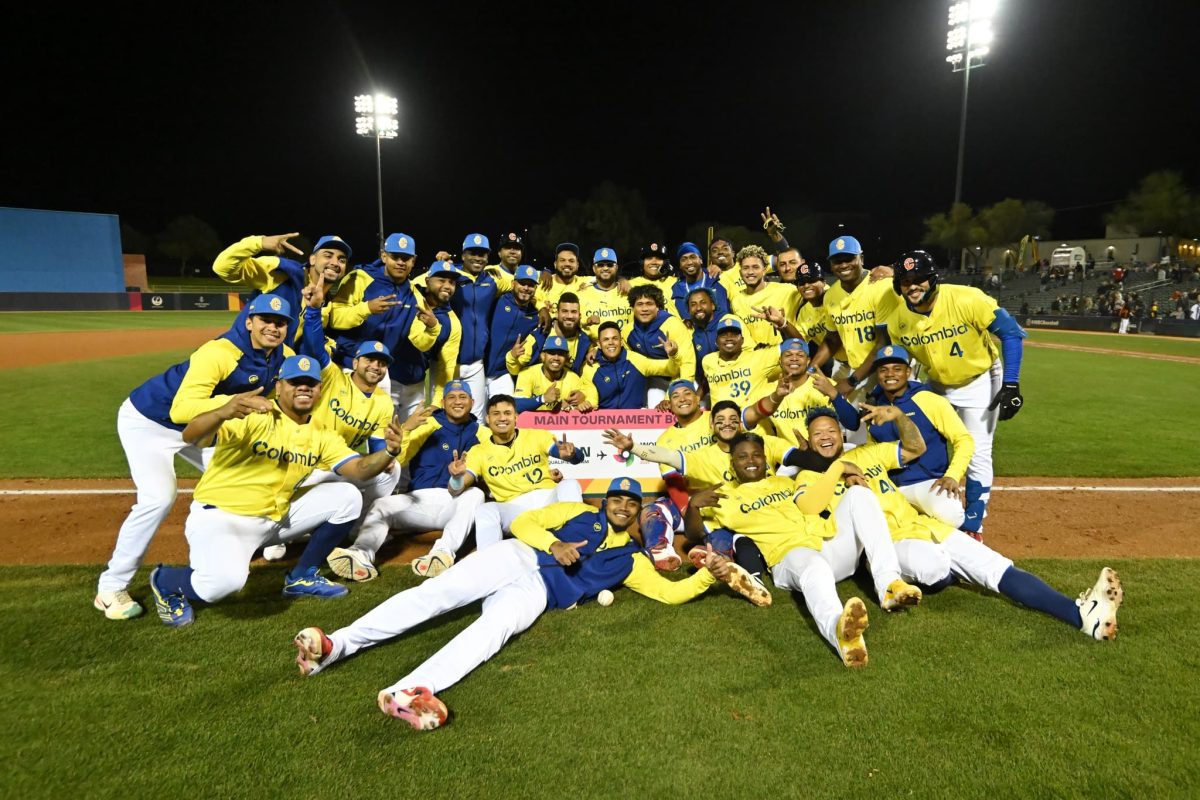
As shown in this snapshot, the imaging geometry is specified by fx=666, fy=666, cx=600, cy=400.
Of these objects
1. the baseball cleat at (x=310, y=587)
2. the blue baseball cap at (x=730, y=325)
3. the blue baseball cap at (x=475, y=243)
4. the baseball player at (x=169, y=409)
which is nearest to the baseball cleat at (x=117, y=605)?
the baseball player at (x=169, y=409)

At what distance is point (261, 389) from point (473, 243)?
3.00m

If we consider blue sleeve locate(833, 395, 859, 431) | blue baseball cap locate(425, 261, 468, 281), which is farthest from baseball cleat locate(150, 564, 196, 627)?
blue sleeve locate(833, 395, 859, 431)

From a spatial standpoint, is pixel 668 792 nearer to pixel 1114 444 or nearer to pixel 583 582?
pixel 583 582

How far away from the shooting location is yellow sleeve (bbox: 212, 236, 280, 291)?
5.20 metres

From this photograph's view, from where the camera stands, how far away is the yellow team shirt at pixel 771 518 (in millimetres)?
4348

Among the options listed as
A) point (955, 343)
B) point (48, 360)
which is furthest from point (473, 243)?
point (48, 360)

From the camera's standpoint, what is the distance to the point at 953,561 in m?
4.23

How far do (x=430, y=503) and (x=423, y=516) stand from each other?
0.38ft

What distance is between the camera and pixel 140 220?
61.6 metres

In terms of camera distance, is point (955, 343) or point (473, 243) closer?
point (955, 343)

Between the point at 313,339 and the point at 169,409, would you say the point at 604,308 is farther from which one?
the point at 169,409

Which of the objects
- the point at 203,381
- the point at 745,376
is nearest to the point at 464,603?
the point at 203,381

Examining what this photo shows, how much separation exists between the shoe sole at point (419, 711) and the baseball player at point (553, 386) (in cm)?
370

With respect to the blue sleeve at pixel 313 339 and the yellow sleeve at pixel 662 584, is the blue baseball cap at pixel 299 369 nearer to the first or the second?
the blue sleeve at pixel 313 339
